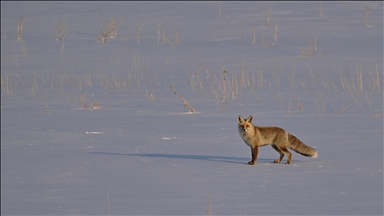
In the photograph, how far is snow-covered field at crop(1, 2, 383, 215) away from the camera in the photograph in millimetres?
5621

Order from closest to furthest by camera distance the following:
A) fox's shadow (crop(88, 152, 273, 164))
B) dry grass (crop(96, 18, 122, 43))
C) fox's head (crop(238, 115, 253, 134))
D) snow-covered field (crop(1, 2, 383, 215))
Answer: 1. snow-covered field (crop(1, 2, 383, 215))
2. fox's head (crop(238, 115, 253, 134))
3. fox's shadow (crop(88, 152, 273, 164))
4. dry grass (crop(96, 18, 122, 43))

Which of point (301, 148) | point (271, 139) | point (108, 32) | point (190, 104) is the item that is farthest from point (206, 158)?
point (108, 32)

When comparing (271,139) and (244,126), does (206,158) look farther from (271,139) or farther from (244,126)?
(271,139)

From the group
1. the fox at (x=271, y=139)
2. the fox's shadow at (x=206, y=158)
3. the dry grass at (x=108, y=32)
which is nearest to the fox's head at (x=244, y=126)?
the fox at (x=271, y=139)

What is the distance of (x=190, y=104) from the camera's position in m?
11.8

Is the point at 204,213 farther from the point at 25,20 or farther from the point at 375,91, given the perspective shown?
the point at 25,20

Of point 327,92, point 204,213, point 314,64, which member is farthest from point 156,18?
point 204,213

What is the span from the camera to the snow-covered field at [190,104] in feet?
18.4

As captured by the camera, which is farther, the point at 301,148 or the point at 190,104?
the point at 190,104

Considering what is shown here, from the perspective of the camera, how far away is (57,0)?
1128 inches

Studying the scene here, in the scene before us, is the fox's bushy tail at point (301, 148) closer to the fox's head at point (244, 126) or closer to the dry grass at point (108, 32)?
the fox's head at point (244, 126)

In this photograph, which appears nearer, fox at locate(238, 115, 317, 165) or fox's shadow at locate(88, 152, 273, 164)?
fox at locate(238, 115, 317, 165)

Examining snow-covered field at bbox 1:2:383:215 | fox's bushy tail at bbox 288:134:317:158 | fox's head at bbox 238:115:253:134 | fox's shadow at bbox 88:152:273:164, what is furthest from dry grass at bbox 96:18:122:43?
fox's bushy tail at bbox 288:134:317:158

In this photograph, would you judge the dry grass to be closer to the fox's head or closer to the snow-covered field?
the snow-covered field
